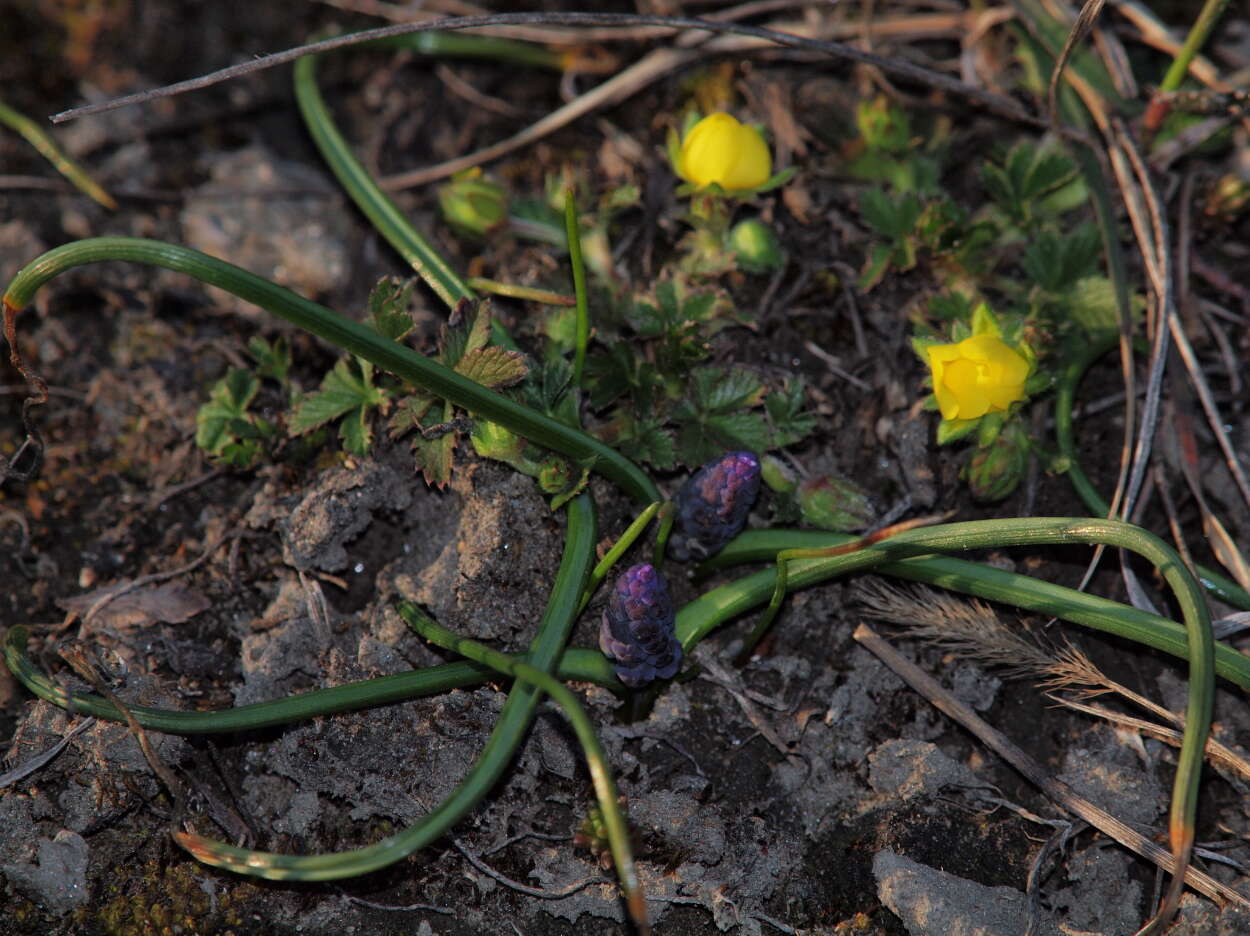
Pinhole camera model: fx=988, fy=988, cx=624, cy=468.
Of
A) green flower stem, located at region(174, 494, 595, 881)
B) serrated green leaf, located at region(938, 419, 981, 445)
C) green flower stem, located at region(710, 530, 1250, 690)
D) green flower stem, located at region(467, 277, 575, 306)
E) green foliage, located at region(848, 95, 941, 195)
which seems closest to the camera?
green flower stem, located at region(174, 494, 595, 881)

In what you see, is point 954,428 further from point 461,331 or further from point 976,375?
point 461,331

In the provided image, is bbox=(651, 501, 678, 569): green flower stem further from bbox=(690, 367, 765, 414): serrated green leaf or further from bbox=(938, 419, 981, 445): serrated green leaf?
bbox=(938, 419, 981, 445): serrated green leaf

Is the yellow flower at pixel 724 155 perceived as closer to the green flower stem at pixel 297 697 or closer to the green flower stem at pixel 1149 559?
the green flower stem at pixel 1149 559

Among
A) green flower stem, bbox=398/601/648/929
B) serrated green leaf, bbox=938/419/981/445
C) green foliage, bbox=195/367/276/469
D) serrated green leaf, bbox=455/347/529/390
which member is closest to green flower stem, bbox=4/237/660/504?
serrated green leaf, bbox=455/347/529/390

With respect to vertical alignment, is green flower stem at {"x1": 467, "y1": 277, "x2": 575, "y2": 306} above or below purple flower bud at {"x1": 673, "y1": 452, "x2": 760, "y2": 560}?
above

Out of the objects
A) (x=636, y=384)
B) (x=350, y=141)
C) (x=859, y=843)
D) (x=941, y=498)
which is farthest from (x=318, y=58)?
(x=859, y=843)

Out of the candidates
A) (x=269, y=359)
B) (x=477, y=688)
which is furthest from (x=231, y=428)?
(x=477, y=688)

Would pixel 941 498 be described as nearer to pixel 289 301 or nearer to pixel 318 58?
pixel 289 301
